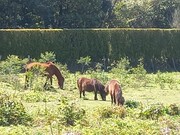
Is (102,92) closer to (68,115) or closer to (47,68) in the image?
(47,68)

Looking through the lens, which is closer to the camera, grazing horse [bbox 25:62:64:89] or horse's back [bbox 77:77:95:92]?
horse's back [bbox 77:77:95:92]

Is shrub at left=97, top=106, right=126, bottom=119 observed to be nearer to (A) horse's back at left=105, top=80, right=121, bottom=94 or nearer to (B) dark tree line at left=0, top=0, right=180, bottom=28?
(A) horse's back at left=105, top=80, right=121, bottom=94

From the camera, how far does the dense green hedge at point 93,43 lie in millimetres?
34688

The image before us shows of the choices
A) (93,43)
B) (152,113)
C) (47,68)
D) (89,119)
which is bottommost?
(89,119)

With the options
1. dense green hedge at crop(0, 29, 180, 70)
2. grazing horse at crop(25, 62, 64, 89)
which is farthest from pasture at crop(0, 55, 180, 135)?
dense green hedge at crop(0, 29, 180, 70)

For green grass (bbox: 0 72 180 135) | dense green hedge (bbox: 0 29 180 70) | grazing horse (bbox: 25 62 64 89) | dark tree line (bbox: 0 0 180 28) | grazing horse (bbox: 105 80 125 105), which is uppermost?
dark tree line (bbox: 0 0 180 28)

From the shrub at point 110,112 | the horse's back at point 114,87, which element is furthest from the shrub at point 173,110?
the horse's back at point 114,87

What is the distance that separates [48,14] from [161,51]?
10.2m

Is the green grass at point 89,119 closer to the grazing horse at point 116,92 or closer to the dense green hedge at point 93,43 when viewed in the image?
the grazing horse at point 116,92

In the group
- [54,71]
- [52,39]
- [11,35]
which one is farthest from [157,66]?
[54,71]

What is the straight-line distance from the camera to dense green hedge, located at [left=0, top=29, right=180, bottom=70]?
114 feet

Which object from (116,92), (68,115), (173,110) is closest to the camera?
(68,115)

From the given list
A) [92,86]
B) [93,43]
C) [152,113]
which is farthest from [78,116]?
[93,43]

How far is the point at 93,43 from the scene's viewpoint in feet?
123
